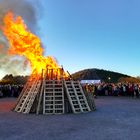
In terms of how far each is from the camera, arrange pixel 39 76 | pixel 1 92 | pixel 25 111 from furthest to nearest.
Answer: pixel 1 92
pixel 39 76
pixel 25 111

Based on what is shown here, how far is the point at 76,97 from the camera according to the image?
24.4 m

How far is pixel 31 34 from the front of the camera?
1064 inches

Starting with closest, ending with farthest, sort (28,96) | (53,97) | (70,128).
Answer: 1. (70,128)
2. (53,97)
3. (28,96)

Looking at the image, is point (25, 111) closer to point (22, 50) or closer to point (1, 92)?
point (22, 50)

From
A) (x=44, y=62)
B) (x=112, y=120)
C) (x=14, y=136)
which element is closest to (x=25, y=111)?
(x=44, y=62)

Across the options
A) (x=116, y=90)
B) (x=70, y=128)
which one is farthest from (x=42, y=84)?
(x=116, y=90)

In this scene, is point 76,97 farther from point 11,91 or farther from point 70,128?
point 11,91

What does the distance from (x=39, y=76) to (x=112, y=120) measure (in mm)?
8868

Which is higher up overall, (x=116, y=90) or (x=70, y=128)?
(x=116, y=90)

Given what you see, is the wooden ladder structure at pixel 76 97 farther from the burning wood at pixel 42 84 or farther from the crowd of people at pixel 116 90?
the crowd of people at pixel 116 90

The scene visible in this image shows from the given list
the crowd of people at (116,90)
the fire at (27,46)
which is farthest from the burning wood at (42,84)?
the crowd of people at (116,90)

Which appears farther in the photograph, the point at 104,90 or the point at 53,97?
the point at 104,90

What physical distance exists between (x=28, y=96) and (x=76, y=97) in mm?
3730

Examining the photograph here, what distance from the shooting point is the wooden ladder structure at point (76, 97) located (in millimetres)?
23888
